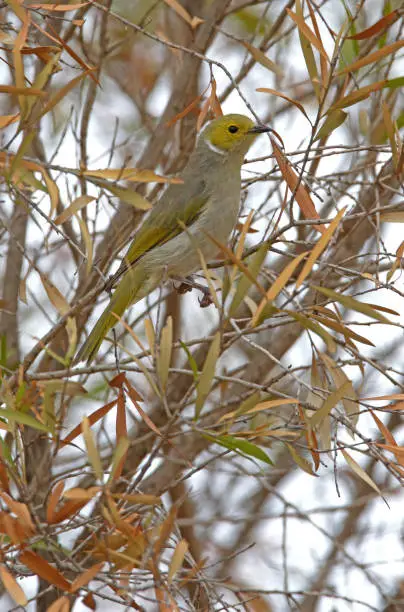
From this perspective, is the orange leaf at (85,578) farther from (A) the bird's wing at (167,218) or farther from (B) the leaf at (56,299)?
(A) the bird's wing at (167,218)

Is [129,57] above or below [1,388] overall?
above

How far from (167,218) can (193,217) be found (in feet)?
0.38

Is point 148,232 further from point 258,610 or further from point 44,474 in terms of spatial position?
point 258,610

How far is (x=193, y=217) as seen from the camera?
3.34 m

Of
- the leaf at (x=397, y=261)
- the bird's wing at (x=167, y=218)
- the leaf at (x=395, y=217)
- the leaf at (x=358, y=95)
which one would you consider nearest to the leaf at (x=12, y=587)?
the leaf at (x=397, y=261)

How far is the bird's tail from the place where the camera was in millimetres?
2945

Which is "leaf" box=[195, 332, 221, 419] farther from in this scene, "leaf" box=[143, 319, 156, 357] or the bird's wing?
the bird's wing

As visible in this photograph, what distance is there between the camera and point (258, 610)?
3938mm

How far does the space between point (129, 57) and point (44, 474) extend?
2.94 metres

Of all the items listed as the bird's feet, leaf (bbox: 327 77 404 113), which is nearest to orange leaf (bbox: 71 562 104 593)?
leaf (bbox: 327 77 404 113)

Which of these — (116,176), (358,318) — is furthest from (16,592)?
(358,318)

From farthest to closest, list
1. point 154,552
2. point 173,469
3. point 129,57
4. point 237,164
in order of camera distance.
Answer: point 129,57 → point 173,469 → point 237,164 → point 154,552

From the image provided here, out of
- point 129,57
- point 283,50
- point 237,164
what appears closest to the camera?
point 237,164

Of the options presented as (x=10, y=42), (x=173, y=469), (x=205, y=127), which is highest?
(x=205, y=127)
